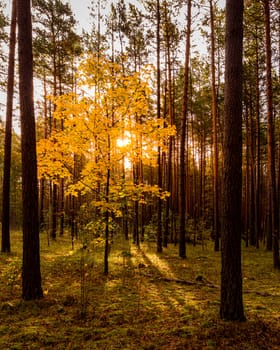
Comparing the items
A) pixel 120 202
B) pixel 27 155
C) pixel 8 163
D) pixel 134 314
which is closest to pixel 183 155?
pixel 120 202

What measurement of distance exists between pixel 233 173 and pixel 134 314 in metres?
3.27

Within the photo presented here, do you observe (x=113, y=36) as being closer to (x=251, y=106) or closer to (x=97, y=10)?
(x=97, y=10)

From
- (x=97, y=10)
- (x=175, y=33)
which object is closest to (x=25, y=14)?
(x=175, y=33)

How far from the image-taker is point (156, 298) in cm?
638

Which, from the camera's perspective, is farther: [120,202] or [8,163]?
[8,163]

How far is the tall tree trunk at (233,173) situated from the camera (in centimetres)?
436

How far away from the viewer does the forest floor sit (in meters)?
4.01

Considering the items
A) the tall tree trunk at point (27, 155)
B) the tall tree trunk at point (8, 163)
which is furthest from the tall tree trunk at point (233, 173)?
the tall tree trunk at point (8, 163)

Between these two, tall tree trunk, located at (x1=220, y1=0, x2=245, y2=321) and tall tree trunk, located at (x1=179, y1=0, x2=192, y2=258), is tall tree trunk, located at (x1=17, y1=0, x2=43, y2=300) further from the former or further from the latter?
tall tree trunk, located at (x1=179, y1=0, x2=192, y2=258)

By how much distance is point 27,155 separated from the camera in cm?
564

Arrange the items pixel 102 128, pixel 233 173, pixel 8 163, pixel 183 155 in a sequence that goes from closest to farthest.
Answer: pixel 233 173, pixel 102 128, pixel 8 163, pixel 183 155

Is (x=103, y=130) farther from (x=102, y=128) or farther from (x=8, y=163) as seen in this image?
(x=8, y=163)

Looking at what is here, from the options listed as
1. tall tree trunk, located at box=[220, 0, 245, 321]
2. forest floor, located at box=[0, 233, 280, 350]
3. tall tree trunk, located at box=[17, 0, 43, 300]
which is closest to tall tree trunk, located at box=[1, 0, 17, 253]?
forest floor, located at box=[0, 233, 280, 350]

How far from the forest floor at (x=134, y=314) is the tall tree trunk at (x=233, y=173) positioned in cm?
47
